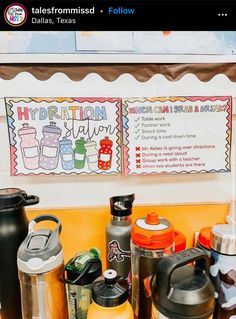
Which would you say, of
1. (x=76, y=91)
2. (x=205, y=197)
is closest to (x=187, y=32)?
(x=76, y=91)

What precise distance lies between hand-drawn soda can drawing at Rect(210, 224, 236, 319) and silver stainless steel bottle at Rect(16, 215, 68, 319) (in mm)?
334

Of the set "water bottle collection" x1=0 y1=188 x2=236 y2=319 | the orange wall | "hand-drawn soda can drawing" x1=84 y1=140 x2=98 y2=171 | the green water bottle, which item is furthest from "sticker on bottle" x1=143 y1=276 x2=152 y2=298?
"hand-drawn soda can drawing" x1=84 y1=140 x2=98 y2=171

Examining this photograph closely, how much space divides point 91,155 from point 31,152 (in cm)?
16

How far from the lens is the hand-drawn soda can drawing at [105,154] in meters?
0.81

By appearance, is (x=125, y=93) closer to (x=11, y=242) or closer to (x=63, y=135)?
(x=63, y=135)

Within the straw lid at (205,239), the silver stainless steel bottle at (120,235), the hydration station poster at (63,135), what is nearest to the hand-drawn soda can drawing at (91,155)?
the hydration station poster at (63,135)

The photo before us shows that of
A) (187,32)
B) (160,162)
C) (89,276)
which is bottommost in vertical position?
(89,276)

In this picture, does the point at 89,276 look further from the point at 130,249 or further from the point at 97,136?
the point at 97,136

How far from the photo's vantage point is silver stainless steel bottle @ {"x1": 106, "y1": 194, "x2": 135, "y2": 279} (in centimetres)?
75

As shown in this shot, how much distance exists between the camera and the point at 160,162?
831 mm

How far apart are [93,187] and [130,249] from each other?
202 millimetres

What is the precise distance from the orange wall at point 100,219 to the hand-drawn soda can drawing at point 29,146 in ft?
0.45

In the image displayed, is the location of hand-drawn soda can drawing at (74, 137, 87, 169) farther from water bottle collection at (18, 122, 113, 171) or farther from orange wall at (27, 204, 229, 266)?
orange wall at (27, 204, 229, 266)
